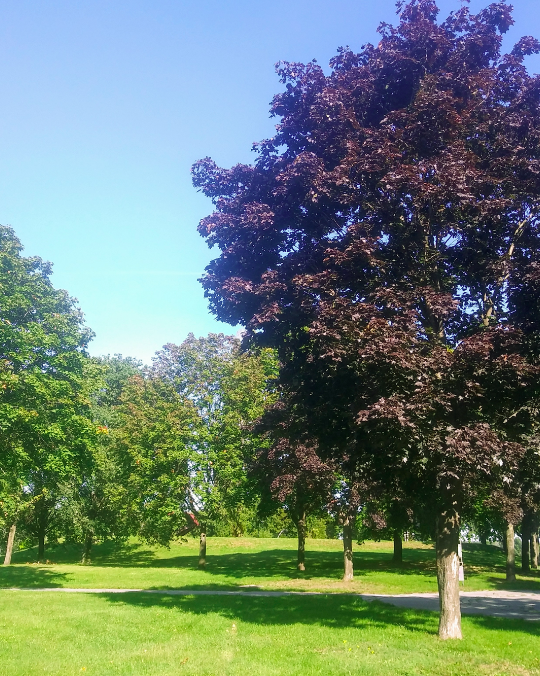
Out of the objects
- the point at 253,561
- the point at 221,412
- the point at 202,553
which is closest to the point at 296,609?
the point at 202,553

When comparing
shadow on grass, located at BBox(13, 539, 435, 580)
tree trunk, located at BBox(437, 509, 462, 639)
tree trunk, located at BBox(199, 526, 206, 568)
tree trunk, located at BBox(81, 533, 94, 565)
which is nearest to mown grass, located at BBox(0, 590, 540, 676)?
tree trunk, located at BBox(437, 509, 462, 639)

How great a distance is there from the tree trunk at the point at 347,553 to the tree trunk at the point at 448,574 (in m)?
13.1

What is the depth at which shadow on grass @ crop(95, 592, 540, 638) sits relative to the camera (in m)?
11.6

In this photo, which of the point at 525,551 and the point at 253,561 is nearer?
the point at 525,551

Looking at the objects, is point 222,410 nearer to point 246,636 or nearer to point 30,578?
point 30,578

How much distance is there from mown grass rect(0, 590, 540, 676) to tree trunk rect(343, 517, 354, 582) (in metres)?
8.59

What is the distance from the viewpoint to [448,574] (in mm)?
10406

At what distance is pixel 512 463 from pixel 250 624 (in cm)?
648

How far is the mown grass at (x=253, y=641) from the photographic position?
7.98 metres

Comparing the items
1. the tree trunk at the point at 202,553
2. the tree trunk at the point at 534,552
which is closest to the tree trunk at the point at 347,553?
the tree trunk at the point at 202,553

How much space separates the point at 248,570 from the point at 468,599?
13.1 m

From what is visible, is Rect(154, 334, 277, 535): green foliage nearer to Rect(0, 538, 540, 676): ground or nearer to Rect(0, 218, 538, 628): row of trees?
Rect(0, 218, 538, 628): row of trees

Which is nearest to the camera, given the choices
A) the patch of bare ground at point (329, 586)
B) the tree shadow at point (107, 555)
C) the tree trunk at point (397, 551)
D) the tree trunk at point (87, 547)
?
the patch of bare ground at point (329, 586)

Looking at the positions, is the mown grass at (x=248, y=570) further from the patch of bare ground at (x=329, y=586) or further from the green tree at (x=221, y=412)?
the green tree at (x=221, y=412)
